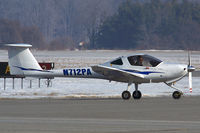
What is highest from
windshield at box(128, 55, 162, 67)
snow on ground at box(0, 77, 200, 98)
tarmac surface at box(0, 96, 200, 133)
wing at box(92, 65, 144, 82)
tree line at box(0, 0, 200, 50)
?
tree line at box(0, 0, 200, 50)

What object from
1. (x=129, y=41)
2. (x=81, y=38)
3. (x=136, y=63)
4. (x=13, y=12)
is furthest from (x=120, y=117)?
(x=13, y=12)

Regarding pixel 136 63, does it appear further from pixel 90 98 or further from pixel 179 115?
pixel 179 115

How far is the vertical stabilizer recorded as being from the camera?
79.0 ft

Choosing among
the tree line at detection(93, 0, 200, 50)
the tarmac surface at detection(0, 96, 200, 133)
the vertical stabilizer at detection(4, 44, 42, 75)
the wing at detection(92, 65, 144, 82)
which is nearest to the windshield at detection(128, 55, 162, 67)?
the wing at detection(92, 65, 144, 82)

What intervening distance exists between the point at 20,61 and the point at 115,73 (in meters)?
3.71

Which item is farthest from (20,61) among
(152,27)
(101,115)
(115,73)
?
(152,27)

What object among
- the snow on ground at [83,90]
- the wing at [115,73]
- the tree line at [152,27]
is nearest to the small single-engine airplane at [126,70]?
the wing at [115,73]

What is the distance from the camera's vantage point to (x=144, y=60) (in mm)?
23281

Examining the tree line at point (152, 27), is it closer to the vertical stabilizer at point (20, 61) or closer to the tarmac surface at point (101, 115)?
the vertical stabilizer at point (20, 61)

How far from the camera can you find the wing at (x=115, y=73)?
76.1 ft

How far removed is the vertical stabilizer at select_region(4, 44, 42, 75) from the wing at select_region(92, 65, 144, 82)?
8.48 feet

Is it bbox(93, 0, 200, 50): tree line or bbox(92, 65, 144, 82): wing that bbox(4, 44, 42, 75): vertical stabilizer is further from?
bbox(93, 0, 200, 50): tree line

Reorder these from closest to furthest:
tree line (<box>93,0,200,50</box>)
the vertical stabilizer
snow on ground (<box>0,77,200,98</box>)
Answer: the vertical stabilizer
snow on ground (<box>0,77,200,98</box>)
tree line (<box>93,0,200,50</box>)

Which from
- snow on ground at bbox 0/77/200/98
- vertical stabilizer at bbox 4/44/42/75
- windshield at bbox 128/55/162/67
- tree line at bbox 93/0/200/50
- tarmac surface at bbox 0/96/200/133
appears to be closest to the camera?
tarmac surface at bbox 0/96/200/133
